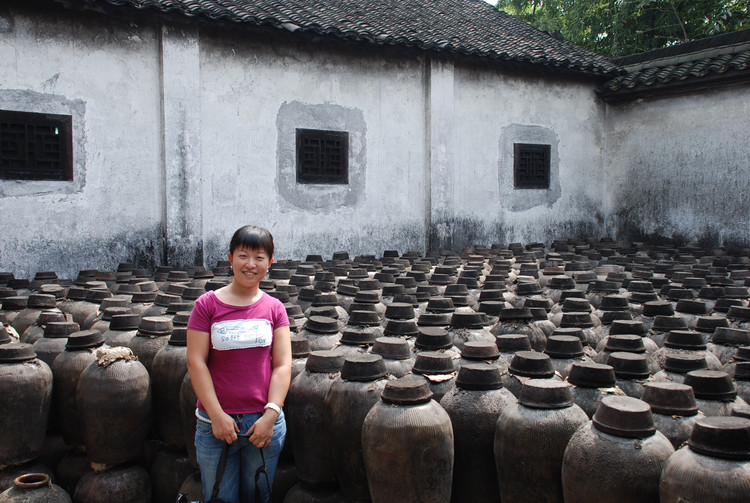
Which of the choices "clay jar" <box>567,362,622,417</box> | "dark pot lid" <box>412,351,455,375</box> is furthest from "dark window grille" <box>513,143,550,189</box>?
"clay jar" <box>567,362,622,417</box>

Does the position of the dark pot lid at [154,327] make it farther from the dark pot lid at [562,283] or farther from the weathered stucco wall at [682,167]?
the weathered stucco wall at [682,167]

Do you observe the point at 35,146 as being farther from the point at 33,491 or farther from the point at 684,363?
the point at 684,363

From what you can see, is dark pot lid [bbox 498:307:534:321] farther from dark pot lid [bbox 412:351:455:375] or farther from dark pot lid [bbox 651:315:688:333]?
dark pot lid [bbox 412:351:455:375]

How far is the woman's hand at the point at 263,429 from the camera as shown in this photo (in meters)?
2.62

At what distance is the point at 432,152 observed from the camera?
36.3 feet

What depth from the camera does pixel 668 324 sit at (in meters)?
4.12

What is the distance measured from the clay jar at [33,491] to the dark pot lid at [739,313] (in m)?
4.16

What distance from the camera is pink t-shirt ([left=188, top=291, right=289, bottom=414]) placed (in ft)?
8.82

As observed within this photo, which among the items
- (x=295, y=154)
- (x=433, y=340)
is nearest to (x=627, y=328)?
(x=433, y=340)

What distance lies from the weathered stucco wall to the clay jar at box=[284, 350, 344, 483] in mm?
9894

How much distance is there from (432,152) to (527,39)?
3.59m

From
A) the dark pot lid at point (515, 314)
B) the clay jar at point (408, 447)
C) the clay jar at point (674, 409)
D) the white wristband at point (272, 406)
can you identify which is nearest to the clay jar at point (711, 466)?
the clay jar at point (674, 409)

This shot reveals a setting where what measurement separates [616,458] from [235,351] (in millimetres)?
1487

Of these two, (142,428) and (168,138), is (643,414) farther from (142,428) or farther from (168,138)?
(168,138)
